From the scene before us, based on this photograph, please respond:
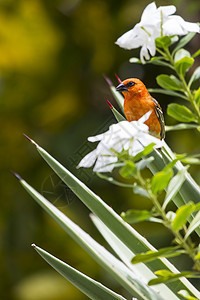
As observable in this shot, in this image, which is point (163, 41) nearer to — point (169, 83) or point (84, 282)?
point (169, 83)

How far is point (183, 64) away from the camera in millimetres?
365

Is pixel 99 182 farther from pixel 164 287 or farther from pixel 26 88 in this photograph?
pixel 164 287

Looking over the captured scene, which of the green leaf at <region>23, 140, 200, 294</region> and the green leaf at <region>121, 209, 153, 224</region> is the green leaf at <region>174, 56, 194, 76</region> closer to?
the green leaf at <region>121, 209, 153, 224</region>

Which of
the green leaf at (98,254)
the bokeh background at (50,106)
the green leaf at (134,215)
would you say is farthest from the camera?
the bokeh background at (50,106)

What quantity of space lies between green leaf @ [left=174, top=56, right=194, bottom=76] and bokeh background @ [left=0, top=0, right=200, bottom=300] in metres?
1.79

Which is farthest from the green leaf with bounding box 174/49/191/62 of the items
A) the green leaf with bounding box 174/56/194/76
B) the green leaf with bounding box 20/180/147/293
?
the green leaf with bounding box 20/180/147/293

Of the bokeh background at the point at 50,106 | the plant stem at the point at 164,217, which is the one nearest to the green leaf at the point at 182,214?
the plant stem at the point at 164,217

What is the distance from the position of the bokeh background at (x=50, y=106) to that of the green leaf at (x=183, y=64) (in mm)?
1795

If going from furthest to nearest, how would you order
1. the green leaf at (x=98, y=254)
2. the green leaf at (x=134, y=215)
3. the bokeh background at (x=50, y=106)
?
the bokeh background at (x=50, y=106)
the green leaf at (x=98, y=254)
the green leaf at (x=134, y=215)

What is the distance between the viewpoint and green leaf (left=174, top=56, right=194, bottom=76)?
36 centimetres

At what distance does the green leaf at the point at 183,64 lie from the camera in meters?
0.36

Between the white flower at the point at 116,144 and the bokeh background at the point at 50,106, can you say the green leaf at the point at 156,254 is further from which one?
the bokeh background at the point at 50,106

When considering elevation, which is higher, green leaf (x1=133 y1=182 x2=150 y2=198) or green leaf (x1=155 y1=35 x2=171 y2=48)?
green leaf (x1=155 y1=35 x2=171 y2=48)

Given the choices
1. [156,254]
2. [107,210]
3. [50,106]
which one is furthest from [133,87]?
[50,106]
